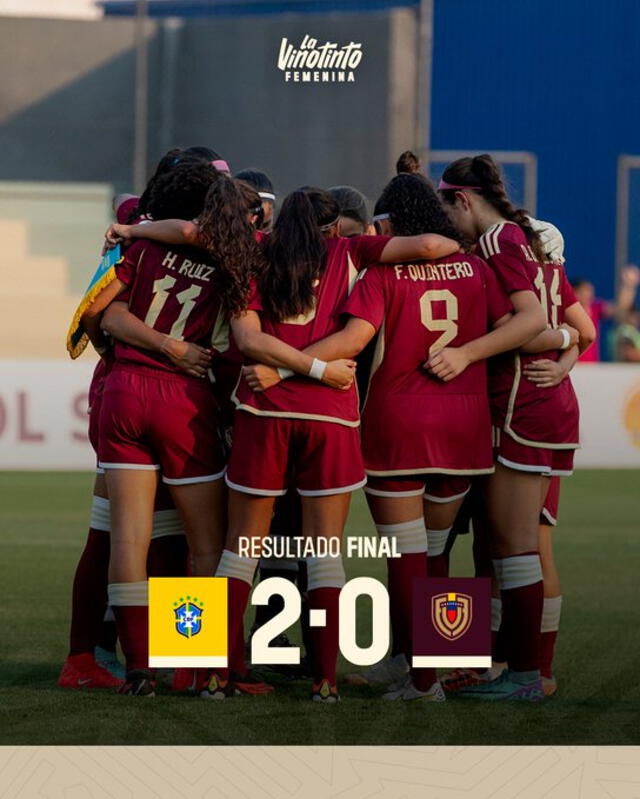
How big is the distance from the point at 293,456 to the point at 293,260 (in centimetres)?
51

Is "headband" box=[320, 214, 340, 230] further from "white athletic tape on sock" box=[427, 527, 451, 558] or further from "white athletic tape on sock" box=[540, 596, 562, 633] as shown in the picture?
"white athletic tape on sock" box=[540, 596, 562, 633]

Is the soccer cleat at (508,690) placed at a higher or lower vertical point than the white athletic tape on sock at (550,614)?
lower

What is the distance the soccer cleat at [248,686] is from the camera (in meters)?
4.55

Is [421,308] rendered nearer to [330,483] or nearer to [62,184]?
[330,483]

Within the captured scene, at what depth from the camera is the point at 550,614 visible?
4941 millimetres

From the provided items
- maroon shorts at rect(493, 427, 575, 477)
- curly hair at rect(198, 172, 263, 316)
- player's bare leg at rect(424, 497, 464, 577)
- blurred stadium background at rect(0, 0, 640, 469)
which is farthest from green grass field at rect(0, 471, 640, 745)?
blurred stadium background at rect(0, 0, 640, 469)

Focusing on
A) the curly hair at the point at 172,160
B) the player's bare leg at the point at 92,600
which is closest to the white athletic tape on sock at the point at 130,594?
the player's bare leg at the point at 92,600

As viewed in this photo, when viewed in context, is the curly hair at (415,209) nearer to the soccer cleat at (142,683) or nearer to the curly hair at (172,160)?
the curly hair at (172,160)

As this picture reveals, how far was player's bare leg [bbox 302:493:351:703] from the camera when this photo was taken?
439cm

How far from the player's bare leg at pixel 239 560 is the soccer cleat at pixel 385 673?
474 mm

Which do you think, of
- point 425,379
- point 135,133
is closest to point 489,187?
point 425,379

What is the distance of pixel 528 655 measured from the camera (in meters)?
4.67

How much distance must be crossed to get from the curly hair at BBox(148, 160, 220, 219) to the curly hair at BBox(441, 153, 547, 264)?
0.70 metres

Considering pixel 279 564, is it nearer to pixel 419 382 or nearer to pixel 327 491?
pixel 327 491
